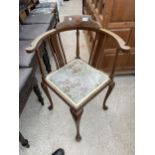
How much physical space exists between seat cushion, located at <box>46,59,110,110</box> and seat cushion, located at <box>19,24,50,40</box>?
57 cm

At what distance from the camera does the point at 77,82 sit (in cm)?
122

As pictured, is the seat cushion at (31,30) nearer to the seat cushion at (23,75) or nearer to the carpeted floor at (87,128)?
the seat cushion at (23,75)

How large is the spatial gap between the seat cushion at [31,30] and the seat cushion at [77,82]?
57 centimetres

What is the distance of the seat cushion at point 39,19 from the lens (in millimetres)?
1956

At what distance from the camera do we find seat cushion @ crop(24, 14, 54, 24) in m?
1.96

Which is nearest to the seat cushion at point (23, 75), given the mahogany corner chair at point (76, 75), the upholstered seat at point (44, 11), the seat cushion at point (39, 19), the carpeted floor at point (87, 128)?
the mahogany corner chair at point (76, 75)

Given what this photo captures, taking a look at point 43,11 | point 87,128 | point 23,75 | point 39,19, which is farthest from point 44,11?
point 87,128

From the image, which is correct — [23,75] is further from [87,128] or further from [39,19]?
[39,19]

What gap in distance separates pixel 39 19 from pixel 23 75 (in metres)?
1.05

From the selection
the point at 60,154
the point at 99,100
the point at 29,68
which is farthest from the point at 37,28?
the point at 60,154
